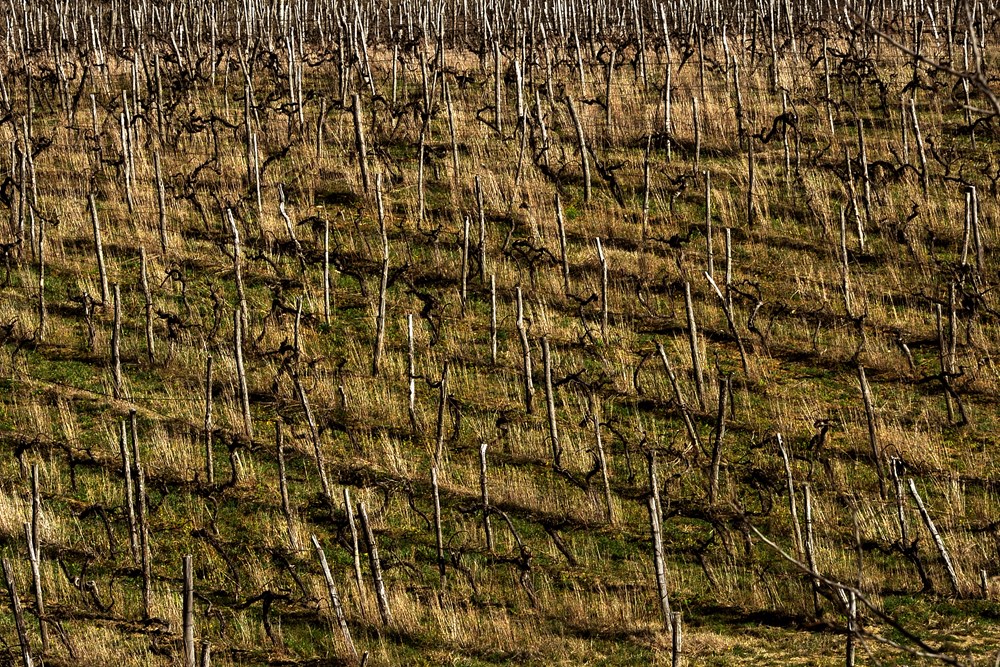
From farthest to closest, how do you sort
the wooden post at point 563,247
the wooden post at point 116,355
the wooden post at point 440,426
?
the wooden post at point 563,247, the wooden post at point 116,355, the wooden post at point 440,426

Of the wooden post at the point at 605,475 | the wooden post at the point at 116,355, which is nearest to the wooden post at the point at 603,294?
the wooden post at the point at 605,475

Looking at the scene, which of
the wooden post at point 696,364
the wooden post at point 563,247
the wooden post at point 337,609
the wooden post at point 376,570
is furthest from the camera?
the wooden post at point 563,247

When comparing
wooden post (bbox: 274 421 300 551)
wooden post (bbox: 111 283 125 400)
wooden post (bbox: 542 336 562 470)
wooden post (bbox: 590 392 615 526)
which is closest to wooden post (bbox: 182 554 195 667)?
wooden post (bbox: 274 421 300 551)

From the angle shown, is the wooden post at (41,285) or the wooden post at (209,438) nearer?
the wooden post at (209,438)

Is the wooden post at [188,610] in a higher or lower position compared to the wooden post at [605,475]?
higher

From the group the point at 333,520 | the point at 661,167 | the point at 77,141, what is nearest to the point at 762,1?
the point at 661,167

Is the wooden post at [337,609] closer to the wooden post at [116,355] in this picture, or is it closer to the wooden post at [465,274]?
the wooden post at [116,355]

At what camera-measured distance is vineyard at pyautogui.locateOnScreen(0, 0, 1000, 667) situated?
766 centimetres

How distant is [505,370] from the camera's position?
10750 mm

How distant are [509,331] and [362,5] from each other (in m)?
19.8

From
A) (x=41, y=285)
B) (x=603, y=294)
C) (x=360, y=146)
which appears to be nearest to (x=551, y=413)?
(x=603, y=294)

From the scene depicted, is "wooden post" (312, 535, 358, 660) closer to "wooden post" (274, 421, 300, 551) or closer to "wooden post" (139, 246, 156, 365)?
"wooden post" (274, 421, 300, 551)

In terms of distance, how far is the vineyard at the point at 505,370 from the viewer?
766 centimetres

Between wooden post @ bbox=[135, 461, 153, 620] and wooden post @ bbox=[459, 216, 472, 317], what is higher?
wooden post @ bbox=[459, 216, 472, 317]
